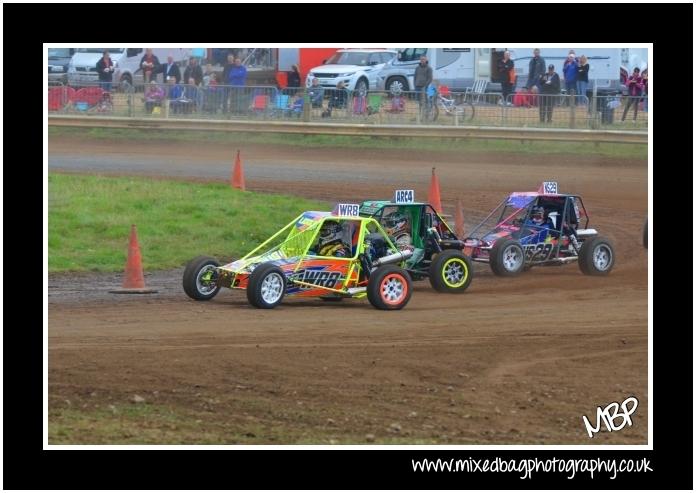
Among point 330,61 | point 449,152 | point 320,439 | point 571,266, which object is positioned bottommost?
point 320,439

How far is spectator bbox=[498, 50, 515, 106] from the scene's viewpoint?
29.3 meters

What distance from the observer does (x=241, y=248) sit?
18375 mm

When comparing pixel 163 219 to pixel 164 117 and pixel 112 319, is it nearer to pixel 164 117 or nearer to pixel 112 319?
pixel 112 319

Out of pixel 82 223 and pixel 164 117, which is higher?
pixel 164 117

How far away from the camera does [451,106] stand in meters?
29.9

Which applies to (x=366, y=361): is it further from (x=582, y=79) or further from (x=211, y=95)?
(x=211, y=95)

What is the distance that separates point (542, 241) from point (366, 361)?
6.46 metres

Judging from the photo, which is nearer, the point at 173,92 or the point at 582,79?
the point at 582,79

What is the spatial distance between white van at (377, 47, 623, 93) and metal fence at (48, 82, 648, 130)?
1.51m

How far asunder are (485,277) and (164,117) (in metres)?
16.3

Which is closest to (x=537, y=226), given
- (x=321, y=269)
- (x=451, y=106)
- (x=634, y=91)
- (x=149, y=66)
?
(x=321, y=269)

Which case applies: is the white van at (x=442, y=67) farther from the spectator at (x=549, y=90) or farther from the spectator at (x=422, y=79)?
the spectator at (x=549, y=90)

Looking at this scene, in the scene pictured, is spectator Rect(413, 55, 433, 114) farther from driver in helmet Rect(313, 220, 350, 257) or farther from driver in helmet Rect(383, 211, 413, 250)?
driver in helmet Rect(313, 220, 350, 257)

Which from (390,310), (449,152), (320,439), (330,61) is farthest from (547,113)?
(320,439)
